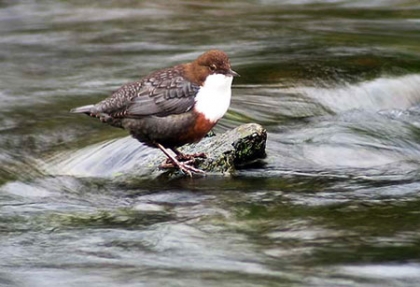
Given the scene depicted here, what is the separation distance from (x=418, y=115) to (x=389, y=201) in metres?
2.60

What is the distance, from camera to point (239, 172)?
22.5 feet

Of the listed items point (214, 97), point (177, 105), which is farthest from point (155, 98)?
point (214, 97)

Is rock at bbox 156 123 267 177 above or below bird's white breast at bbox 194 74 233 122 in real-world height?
below

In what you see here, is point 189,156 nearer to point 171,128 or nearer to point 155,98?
point 171,128

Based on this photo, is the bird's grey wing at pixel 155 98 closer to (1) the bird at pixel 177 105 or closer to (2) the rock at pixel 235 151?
(1) the bird at pixel 177 105

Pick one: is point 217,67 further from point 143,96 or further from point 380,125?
point 380,125

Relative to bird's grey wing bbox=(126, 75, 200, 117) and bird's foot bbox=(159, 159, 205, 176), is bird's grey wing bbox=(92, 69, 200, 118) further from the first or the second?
bird's foot bbox=(159, 159, 205, 176)

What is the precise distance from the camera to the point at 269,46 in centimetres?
1055

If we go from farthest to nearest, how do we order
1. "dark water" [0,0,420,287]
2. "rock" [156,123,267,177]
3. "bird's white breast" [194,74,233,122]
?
1. "rock" [156,123,267,177]
2. "bird's white breast" [194,74,233,122]
3. "dark water" [0,0,420,287]

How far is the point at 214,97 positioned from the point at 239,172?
542mm

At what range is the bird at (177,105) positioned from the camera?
21.7ft

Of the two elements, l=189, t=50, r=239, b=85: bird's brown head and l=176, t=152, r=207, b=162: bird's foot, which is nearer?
l=189, t=50, r=239, b=85: bird's brown head

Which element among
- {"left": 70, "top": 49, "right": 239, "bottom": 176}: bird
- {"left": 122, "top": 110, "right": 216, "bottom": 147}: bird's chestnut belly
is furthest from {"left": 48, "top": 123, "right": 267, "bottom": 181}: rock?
{"left": 122, "top": 110, "right": 216, "bottom": 147}: bird's chestnut belly

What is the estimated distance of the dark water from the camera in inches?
199
